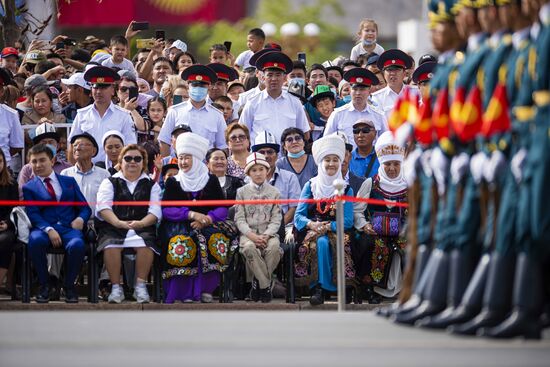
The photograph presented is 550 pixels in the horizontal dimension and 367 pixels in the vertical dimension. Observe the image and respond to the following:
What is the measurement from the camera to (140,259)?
15.0 metres

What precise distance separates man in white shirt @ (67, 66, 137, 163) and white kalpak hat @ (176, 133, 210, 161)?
1.46 metres

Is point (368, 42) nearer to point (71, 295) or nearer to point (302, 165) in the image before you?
point (302, 165)

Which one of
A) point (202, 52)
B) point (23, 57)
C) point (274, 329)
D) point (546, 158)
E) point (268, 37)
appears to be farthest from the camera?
point (202, 52)

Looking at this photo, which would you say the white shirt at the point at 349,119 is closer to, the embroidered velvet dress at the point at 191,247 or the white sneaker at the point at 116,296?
the embroidered velvet dress at the point at 191,247

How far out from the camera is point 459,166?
32.1 feet

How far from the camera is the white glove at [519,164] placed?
934 cm

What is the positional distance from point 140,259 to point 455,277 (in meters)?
5.69

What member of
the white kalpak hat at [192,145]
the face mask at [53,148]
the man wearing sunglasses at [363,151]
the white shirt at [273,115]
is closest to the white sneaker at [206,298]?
the white kalpak hat at [192,145]

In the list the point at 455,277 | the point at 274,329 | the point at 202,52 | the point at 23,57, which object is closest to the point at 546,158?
the point at 455,277

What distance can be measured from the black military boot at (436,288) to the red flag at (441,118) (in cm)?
73

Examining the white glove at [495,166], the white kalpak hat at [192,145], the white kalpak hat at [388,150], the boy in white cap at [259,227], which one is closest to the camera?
the white glove at [495,166]

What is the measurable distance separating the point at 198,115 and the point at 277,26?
29130 mm

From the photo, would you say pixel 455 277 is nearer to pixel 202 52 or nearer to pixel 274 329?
pixel 274 329

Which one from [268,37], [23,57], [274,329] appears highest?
[268,37]
